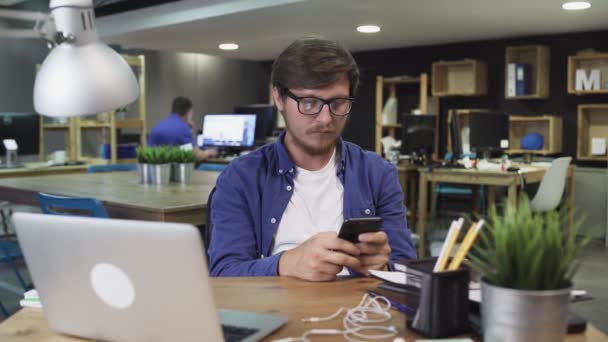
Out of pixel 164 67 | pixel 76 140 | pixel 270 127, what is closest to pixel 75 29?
pixel 76 140

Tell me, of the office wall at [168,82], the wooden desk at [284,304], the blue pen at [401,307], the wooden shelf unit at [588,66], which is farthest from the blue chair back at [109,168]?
the wooden shelf unit at [588,66]

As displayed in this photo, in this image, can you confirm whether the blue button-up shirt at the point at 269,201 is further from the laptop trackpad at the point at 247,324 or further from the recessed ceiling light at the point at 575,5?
the recessed ceiling light at the point at 575,5

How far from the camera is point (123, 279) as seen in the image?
37.7 inches

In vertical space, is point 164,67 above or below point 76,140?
above

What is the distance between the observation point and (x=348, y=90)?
181 centimetres

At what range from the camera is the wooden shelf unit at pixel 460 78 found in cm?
778

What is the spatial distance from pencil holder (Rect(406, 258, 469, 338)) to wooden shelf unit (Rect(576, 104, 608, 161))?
6.59m

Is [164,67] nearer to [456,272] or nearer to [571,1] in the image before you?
[571,1]

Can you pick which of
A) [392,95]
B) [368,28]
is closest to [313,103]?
[368,28]

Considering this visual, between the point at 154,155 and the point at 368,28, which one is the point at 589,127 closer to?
the point at 368,28

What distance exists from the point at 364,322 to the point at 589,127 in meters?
6.86

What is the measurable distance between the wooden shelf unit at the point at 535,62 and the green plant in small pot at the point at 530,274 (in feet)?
22.7

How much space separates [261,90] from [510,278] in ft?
33.9

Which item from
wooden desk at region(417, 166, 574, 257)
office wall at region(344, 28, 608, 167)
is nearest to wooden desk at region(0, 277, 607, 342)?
wooden desk at region(417, 166, 574, 257)
